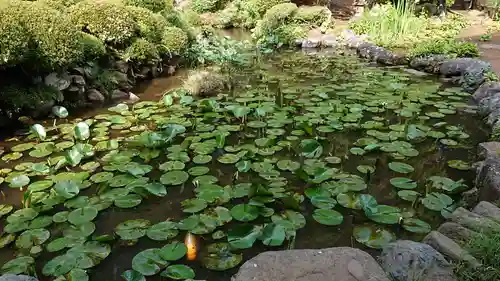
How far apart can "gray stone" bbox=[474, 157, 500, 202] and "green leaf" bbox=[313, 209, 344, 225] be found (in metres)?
1.03

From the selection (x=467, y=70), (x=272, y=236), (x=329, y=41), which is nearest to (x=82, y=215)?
(x=272, y=236)

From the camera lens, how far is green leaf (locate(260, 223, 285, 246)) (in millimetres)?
2455

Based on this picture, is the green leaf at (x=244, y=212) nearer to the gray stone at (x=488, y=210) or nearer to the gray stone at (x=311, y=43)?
the gray stone at (x=488, y=210)

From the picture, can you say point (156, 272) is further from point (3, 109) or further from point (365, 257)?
point (3, 109)

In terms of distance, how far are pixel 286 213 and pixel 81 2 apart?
185 inches

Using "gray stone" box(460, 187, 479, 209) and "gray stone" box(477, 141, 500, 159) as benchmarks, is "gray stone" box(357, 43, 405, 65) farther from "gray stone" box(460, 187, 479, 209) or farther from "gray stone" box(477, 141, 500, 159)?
"gray stone" box(460, 187, 479, 209)

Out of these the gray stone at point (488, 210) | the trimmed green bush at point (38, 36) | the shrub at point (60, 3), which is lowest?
the gray stone at point (488, 210)

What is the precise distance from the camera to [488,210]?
2443 millimetres

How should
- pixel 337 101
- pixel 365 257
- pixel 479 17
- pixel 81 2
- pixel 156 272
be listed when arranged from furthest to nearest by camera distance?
pixel 479 17, pixel 81 2, pixel 337 101, pixel 156 272, pixel 365 257

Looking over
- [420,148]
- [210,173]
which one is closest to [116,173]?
[210,173]

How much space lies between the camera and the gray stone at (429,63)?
6.84 m

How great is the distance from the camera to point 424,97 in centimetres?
536

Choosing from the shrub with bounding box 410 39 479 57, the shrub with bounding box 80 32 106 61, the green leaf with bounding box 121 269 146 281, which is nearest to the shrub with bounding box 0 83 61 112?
the shrub with bounding box 80 32 106 61

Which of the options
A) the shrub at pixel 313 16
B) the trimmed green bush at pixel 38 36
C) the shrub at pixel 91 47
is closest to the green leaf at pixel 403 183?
the trimmed green bush at pixel 38 36
